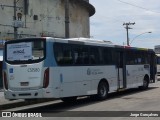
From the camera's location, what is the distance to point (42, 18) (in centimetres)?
4672

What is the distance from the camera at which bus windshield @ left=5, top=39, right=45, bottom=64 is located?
16094 mm

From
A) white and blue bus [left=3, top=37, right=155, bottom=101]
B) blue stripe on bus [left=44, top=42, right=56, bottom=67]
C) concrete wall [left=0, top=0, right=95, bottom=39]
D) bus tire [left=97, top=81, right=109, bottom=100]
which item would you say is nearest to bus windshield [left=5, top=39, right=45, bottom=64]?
white and blue bus [left=3, top=37, right=155, bottom=101]

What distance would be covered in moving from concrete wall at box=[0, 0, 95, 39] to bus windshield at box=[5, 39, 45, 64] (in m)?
23.7

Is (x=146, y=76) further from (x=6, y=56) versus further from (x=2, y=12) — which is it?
(x=2, y=12)

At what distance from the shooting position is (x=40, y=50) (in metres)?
16.1

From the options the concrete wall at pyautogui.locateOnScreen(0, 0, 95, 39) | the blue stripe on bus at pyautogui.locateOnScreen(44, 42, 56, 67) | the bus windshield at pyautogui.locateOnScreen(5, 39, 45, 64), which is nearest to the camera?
the blue stripe on bus at pyautogui.locateOnScreen(44, 42, 56, 67)

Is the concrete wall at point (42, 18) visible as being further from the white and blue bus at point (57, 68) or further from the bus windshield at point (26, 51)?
the bus windshield at point (26, 51)

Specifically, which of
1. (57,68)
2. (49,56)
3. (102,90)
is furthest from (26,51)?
(102,90)

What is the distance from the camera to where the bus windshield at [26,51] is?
16.1 meters

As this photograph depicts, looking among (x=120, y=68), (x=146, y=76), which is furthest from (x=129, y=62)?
(x=146, y=76)

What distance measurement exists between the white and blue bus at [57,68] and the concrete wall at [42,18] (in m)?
21.9

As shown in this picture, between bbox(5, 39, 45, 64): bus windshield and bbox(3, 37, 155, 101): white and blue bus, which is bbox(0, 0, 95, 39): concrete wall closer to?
bbox(3, 37, 155, 101): white and blue bus

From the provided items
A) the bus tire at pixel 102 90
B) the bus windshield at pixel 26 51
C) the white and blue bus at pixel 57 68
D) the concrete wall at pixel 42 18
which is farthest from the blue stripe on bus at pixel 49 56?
the concrete wall at pixel 42 18

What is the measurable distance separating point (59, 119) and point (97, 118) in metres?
1.22
